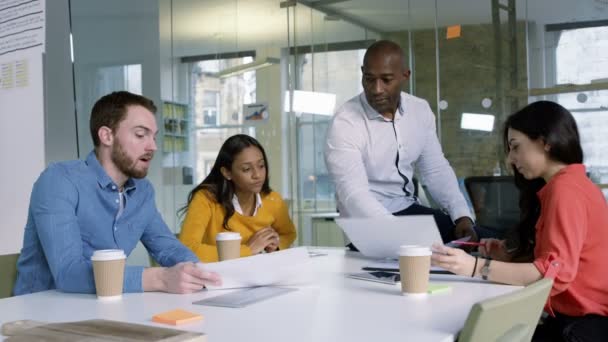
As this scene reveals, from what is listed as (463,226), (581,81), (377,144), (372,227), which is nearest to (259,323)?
(372,227)

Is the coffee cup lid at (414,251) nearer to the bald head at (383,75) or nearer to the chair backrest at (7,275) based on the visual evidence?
the chair backrest at (7,275)

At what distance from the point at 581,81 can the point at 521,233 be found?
356 centimetres

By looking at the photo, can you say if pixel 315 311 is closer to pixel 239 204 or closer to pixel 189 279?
pixel 189 279

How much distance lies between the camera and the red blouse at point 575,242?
1.72 meters

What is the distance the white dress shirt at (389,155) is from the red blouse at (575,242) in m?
1.21

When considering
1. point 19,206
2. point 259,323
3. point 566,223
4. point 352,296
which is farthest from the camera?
point 19,206

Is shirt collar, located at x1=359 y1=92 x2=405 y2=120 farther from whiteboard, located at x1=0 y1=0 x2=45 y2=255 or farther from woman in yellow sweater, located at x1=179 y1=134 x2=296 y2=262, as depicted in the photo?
whiteboard, located at x1=0 y1=0 x2=45 y2=255

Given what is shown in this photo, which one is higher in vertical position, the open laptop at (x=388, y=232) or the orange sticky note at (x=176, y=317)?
the open laptop at (x=388, y=232)

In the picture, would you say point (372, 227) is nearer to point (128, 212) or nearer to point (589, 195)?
point (589, 195)

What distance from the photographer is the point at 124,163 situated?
7.09ft

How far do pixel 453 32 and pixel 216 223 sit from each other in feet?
12.0

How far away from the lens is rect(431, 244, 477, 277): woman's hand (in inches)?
66.8

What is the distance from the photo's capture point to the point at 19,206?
3.91 meters

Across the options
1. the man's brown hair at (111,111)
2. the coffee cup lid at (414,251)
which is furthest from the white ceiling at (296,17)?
the coffee cup lid at (414,251)
